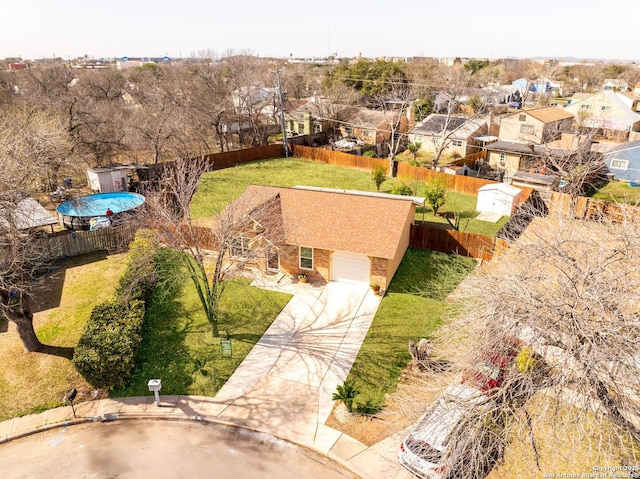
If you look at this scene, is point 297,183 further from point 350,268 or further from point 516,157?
point 516,157

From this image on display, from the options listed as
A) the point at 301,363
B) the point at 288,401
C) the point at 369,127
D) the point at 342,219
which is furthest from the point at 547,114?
the point at 288,401

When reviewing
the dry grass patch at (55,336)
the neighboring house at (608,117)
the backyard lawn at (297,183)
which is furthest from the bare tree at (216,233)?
the neighboring house at (608,117)

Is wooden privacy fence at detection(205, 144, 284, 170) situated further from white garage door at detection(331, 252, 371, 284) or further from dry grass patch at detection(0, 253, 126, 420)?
white garage door at detection(331, 252, 371, 284)

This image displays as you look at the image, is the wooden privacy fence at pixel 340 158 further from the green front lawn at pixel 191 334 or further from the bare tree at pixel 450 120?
the green front lawn at pixel 191 334

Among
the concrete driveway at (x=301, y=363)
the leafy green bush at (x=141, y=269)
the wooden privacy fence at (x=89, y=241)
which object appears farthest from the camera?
the wooden privacy fence at (x=89, y=241)

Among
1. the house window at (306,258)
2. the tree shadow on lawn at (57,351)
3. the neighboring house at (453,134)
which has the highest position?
the neighboring house at (453,134)

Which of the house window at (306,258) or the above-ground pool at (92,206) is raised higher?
the above-ground pool at (92,206)

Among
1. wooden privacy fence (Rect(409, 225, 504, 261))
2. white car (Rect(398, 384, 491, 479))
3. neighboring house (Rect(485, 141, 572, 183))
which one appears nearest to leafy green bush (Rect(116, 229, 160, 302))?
white car (Rect(398, 384, 491, 479))
